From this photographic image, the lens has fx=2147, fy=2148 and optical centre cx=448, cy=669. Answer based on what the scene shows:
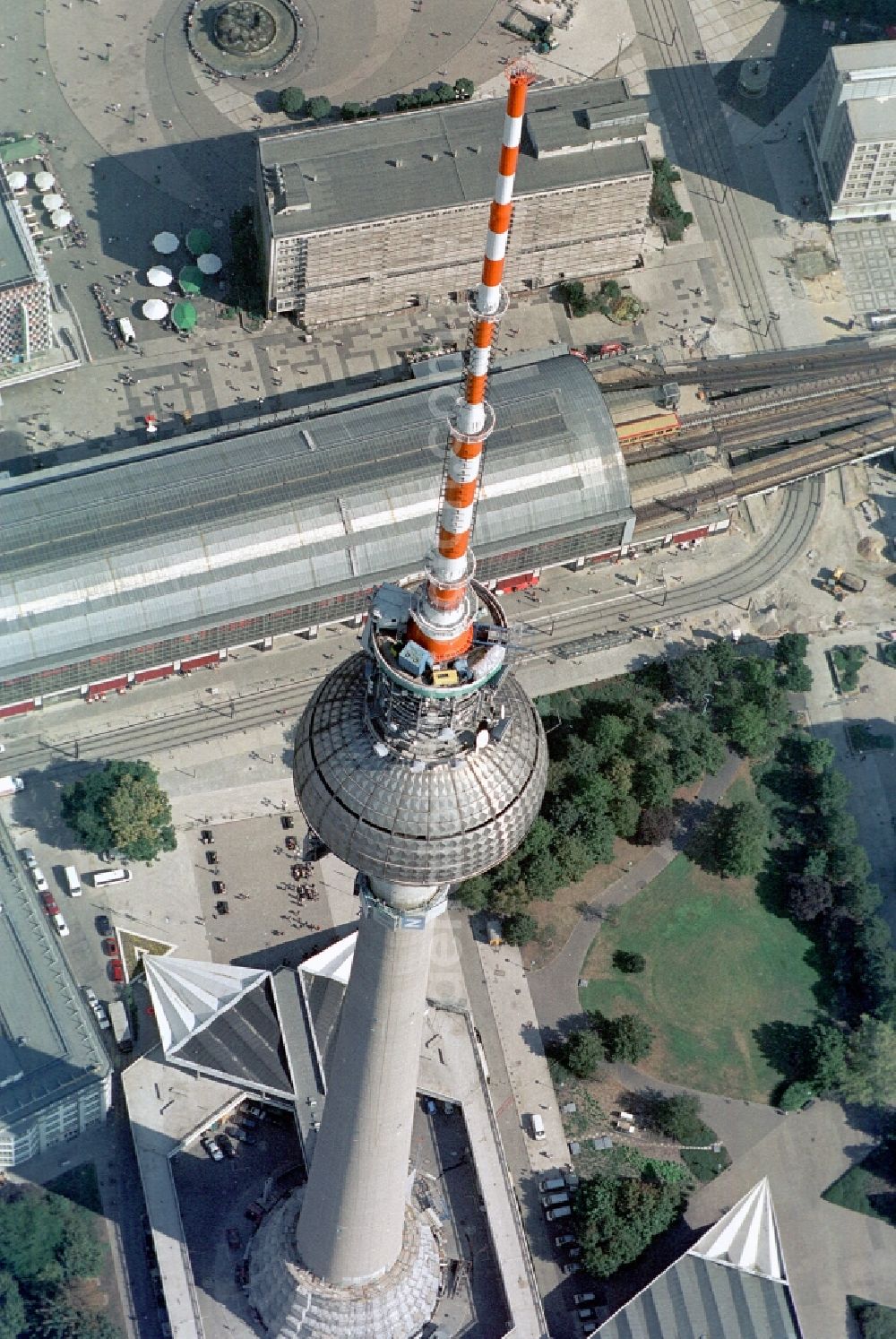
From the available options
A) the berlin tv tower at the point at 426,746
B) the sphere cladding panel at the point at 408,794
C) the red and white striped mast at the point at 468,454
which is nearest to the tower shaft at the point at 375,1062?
the berlin tv tower at the point at 426,746

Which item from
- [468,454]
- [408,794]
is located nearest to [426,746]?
[408,794]

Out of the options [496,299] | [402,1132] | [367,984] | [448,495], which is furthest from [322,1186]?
[496,299]

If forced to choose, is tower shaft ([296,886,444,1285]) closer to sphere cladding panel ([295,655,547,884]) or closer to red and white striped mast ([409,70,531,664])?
sphere cladding panel ([295,655,547,884])

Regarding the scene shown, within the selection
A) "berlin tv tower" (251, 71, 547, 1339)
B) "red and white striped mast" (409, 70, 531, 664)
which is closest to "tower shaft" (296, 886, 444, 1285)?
"berlin tv tower" (251, 71, 547, 1339)

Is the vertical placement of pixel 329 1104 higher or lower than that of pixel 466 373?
lower

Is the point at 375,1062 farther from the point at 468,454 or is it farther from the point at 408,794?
the point at 468,454

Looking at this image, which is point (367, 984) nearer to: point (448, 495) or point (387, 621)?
point (387, 621)

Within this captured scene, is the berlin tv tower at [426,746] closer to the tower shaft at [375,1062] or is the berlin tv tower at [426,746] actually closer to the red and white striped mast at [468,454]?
the red and white striped mast at [468,454]

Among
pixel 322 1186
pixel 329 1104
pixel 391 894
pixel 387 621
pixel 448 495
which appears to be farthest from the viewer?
pixel 322 1186
